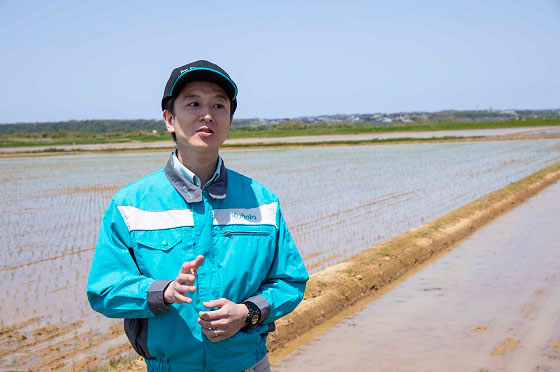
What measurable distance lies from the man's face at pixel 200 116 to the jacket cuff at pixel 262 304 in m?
0.48

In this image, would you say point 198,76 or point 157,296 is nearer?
point 157,296

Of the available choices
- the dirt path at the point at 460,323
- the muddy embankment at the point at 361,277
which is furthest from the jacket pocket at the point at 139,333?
the dirt path at the point at 460,323

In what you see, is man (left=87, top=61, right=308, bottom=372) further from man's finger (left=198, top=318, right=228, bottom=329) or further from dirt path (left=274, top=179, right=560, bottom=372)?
dirt path (left=274, top=179, right=560, bottom=372)

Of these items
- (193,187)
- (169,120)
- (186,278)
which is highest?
(169,120)

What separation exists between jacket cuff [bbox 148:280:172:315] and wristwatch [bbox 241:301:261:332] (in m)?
0.24

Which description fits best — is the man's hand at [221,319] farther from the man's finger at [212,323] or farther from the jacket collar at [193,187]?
the jacket collar at [193,187]

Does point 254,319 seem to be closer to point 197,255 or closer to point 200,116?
point 197,255

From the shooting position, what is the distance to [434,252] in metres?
8.52

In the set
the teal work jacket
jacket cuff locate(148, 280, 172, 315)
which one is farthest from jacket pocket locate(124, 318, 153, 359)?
jacket cuff locate(148, 280, 172, 315)

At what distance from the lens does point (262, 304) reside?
1.90m

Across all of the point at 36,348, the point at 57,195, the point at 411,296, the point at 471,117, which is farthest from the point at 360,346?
the point at 471,117

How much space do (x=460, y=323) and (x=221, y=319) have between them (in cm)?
417

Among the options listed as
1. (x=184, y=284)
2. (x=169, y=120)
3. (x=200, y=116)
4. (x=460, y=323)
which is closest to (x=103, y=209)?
(x=460, y=323)

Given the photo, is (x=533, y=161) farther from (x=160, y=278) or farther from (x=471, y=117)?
(x=471, y=117)
